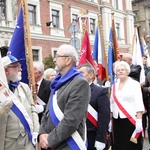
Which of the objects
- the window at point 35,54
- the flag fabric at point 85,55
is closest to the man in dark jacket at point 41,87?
the flag fabric at point 85,55

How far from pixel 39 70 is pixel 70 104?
8.15 feet

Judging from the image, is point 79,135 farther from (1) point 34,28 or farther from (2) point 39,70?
(1) point 34,28

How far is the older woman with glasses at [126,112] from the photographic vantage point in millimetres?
4977

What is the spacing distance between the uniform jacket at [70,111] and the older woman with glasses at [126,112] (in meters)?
1.96

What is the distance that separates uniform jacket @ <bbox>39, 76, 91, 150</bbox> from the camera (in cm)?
300

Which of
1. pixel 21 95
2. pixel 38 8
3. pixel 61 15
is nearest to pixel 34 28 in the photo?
pixel 38 8

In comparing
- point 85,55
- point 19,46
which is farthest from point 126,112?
point 19,46

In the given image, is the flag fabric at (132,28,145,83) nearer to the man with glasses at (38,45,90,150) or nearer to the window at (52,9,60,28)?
the man with glasses at (38,45,90,150)

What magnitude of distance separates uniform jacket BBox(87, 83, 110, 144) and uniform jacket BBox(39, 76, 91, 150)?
0.88m

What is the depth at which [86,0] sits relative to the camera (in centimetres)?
2864

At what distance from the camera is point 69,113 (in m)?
3.02

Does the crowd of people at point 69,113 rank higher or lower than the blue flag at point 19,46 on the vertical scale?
lower

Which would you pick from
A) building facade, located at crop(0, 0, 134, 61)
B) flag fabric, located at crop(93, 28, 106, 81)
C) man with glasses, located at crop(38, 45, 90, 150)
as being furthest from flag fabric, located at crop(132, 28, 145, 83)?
building facade, located at crop(0, 0, 134, 61)

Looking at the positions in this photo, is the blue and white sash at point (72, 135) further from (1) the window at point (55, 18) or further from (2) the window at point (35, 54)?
(1) the window at point (55, 18)
